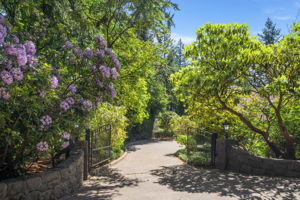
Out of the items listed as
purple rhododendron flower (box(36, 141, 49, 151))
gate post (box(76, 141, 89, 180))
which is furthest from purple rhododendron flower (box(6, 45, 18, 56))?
gate post (box(76, 141, 89, 180))

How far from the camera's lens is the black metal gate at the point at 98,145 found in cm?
862

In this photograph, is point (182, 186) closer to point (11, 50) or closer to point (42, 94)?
point (42, 94)

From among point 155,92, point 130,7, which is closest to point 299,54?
point 130,7

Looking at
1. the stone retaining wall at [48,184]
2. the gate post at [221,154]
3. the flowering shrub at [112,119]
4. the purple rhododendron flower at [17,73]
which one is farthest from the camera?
the flowering shrub at [112,119]

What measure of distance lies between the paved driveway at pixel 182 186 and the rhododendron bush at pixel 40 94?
63.9 inches

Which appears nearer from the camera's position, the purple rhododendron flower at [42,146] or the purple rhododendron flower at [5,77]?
the purple rhododendron flower at [5,77]

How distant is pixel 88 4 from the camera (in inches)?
377

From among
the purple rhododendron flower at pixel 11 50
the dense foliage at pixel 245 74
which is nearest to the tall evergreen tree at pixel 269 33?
the dense foliage at pixel 245 74

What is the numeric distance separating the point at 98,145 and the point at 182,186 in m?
3.65

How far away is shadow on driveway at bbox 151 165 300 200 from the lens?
642 centimetres

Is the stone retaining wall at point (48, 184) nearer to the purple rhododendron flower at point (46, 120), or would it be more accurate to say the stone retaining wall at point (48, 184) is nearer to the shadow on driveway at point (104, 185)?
the shadow on driveway at point (104, 185)

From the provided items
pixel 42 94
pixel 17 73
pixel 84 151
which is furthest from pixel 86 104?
pixel 84 151

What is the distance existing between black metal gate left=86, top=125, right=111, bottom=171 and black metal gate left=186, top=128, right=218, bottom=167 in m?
3.75

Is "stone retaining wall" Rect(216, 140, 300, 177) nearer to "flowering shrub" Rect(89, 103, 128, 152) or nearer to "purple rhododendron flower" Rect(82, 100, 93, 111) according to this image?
"flowering shrub" Rect(89, 103, 128, 152)
